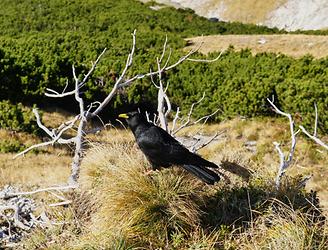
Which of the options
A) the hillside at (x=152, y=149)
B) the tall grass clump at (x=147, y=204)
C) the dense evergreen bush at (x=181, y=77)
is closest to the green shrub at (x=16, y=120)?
the hillside at (x=152, y=149)

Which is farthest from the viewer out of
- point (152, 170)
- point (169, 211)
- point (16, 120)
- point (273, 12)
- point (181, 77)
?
point (273, 12)

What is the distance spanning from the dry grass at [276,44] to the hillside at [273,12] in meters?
23.5

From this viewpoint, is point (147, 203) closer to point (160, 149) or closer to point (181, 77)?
point (160, 149)

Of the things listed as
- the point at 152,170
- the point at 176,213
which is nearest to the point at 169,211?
the point at 176,213

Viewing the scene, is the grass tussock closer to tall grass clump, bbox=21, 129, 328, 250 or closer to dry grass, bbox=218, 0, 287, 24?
tall grass clump, bbox=21, 129, 328, 250

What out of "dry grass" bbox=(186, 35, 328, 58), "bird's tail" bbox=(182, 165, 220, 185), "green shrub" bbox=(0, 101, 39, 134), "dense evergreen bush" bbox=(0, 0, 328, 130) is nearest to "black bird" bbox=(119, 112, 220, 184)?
"bird's tail" bbox=(182, 165, 220, 185)

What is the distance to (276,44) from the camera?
22.8m

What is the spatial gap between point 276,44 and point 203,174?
18.9m

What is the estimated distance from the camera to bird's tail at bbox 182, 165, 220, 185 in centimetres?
483

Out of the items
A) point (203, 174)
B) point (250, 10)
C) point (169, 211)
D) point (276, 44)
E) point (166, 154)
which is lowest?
point (250, 10)

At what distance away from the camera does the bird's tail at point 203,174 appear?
190 inches

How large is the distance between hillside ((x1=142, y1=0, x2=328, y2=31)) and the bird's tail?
142 ft

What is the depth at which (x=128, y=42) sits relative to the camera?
23.0 meters

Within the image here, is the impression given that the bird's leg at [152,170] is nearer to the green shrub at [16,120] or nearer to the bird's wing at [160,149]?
the bird's wing at [160,149]
